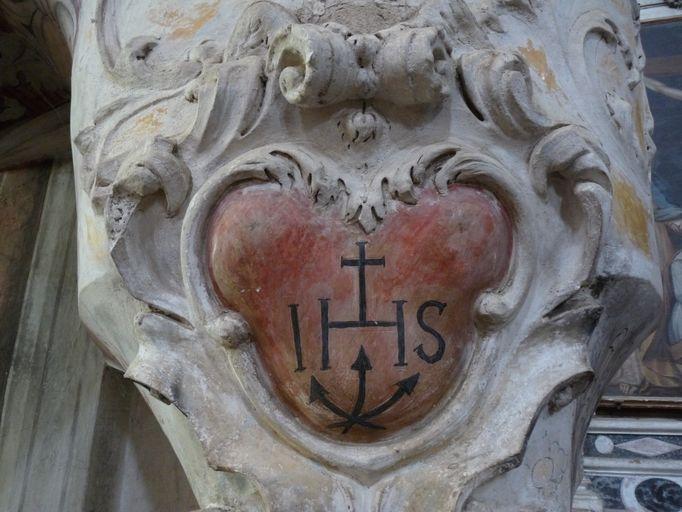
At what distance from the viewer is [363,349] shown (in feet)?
2.88

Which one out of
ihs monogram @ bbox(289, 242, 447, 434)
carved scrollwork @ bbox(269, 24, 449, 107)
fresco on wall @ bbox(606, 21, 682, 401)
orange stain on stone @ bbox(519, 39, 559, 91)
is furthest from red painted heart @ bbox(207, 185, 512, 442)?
fresco on wall @ bbox(606, 21, 682, 401)

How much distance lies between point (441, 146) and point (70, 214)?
3.71 feet

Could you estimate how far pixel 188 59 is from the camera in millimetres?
1082

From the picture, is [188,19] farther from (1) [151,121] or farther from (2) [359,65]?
(2) [359,65]

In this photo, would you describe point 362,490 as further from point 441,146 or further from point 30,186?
point 30,186

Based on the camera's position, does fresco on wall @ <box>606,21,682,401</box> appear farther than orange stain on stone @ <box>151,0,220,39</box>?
Yes

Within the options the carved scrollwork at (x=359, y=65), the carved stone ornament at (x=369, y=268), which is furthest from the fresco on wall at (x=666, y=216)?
the carved scrollwork at (x=359, y=65)

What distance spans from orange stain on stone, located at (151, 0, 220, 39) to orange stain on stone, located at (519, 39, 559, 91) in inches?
15.2

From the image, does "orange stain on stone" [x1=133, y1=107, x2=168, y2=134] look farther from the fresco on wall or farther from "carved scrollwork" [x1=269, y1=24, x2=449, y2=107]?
the fresco on wall

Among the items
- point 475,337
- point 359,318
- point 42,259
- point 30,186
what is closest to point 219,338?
point 359,318

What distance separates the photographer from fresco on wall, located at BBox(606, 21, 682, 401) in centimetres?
283

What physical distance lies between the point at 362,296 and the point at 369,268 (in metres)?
0.03

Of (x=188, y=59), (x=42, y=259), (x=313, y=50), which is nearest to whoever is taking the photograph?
(x=313, y=50)

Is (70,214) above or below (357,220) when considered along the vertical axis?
above
